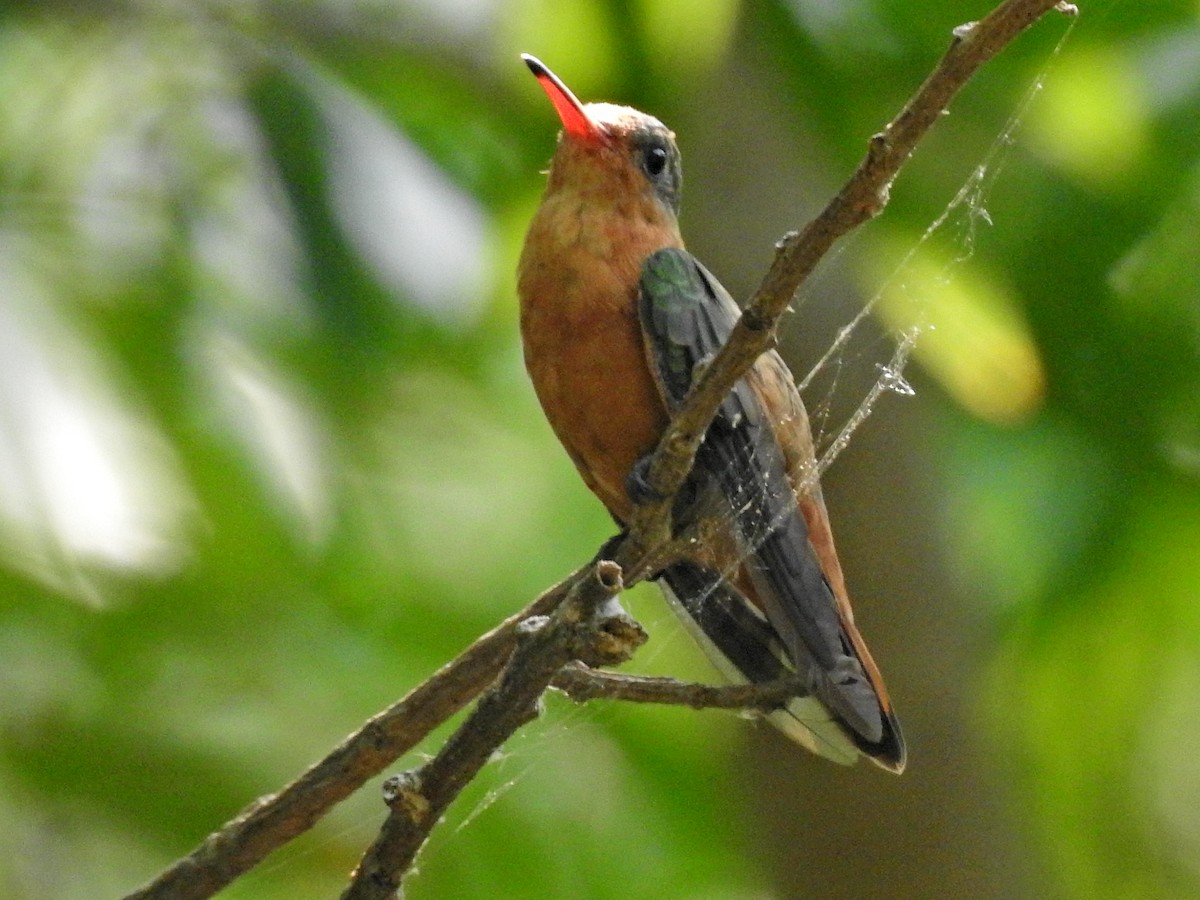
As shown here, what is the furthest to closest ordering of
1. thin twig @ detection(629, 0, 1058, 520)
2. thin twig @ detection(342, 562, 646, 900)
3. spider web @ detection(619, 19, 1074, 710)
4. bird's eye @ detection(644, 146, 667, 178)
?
spider web @ detection(619, 19, 1074, 710) → bird's eye @ detection(644, 146, 667, 178) → thin twig @ detection(342, 562, 646, 900) → thin twig @ detection(629, 0, 1058, 520)

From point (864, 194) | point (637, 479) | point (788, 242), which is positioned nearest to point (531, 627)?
point (788, 242)

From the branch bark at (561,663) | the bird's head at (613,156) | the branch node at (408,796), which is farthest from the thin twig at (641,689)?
the bird's head at (613,156)

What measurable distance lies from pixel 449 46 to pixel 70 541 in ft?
7.97

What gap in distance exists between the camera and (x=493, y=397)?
21.5 ft

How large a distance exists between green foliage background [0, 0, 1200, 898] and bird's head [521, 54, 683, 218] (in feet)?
4.70

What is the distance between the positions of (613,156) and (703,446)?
102cm

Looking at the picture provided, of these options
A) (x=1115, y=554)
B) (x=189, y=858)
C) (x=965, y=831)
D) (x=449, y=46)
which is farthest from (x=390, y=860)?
(x=449, y=46)

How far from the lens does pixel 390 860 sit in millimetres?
2186

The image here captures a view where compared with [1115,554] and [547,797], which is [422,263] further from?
[1115,554]

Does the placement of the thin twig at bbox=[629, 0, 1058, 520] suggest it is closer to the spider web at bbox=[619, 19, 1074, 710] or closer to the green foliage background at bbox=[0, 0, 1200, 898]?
the spider web at bbox=[619, 19, 1074, 710]

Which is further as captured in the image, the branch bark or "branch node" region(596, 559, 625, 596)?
"branch node" region(596, 559, 625, 596)

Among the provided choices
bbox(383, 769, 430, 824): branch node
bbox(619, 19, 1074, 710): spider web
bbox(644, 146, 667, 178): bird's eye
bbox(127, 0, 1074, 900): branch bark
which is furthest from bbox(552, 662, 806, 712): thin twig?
bbox(619, 19, 1074, 710): spider web

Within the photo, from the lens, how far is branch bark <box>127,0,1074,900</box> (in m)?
1.91

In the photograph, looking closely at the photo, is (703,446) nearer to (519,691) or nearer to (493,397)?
(519,691)
